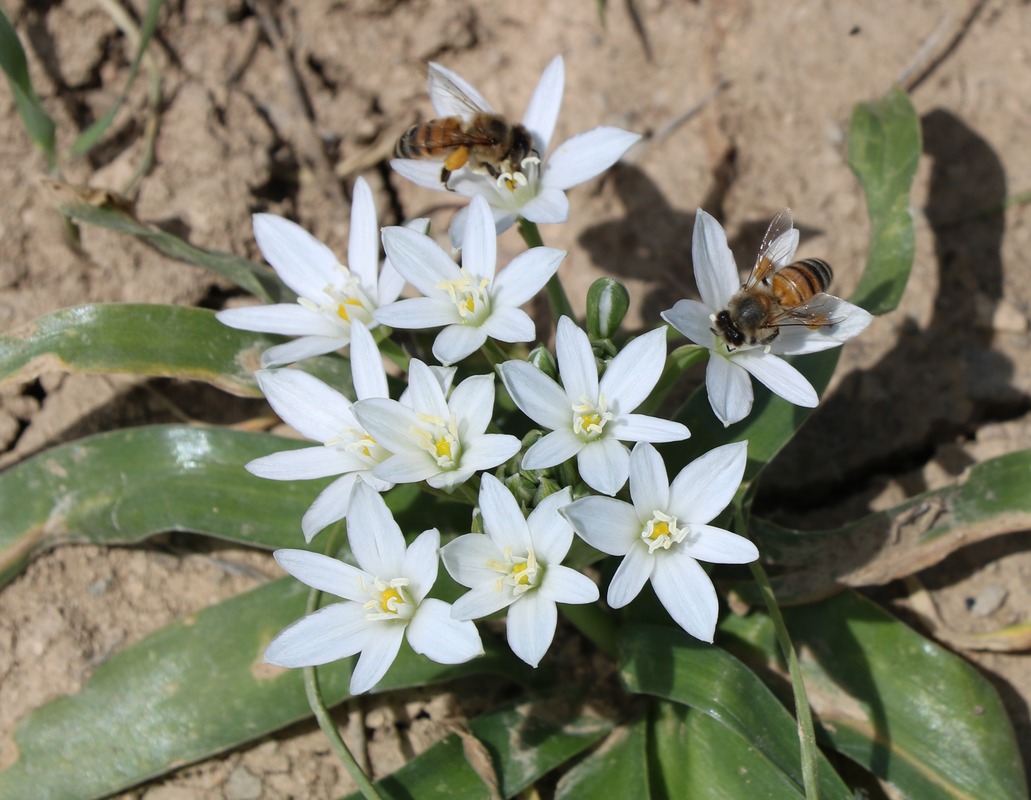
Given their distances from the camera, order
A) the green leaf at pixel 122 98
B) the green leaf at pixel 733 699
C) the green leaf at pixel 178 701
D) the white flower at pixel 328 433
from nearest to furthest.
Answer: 1. the white flower at pixel 328 433
2. the green leaf at pixel 733 699
3. the green leaf at pixel 178 701
4. the green leaf at pixel 122 98

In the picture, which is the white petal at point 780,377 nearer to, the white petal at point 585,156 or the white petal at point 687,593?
the white petal at point 687,593

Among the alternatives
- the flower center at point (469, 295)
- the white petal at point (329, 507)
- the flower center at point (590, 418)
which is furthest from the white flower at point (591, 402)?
the white petal at point (329, 507)

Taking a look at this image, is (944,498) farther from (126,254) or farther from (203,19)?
(203,19)

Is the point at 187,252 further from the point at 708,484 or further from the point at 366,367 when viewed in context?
the point at 708,484

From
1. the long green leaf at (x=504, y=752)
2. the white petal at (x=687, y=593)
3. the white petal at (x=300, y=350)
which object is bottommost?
the long green leaf at (x=504, y=752)

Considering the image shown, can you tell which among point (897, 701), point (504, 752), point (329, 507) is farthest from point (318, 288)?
point (897, 701)

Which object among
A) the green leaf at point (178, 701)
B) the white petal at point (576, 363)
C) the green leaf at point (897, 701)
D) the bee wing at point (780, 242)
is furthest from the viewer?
the green leaf at point (178, 701)

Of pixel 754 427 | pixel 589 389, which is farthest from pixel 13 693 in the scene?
pixel 754 427
